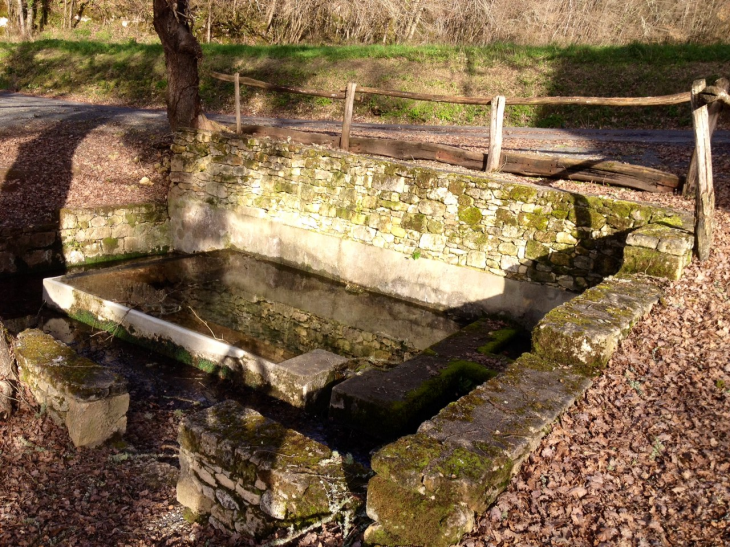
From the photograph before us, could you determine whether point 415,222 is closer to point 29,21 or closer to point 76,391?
point 76,391

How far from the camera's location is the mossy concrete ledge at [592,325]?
472 cm

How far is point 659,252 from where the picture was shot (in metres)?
6.34

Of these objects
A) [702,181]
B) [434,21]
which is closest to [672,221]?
[702,181]

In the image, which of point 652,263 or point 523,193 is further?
point 523,193

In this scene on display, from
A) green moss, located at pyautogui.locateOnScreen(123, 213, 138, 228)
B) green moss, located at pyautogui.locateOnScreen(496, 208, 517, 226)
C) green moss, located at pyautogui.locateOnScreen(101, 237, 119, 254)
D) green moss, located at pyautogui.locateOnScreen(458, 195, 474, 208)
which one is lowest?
green moss, located at pyautogui.locateOnScreen(101, 237, 119, 254)

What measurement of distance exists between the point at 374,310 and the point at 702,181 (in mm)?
4764

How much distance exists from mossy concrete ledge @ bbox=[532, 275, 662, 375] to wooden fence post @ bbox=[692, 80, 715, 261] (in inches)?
41.7

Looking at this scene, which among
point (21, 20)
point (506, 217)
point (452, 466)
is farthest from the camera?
point (21, 20)

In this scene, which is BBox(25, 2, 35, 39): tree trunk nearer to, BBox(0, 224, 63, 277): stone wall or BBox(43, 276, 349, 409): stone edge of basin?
BBox(0, 224, 63, 277): stone wall

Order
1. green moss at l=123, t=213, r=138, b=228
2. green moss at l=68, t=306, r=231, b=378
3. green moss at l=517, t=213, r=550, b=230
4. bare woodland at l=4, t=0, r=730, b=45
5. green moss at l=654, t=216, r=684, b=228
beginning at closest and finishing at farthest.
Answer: green moss at l=654, t=216, r=684, b=228 < green moss at l=68, t=306, r=231, b=378 < green moss at l=517, t=213, r=550, b=230 < green moss at l=123, t=213, r=138, b=228 < bare woodland at l=4, t=0, r=730, b=45

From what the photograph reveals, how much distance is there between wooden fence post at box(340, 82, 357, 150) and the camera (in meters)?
10.4

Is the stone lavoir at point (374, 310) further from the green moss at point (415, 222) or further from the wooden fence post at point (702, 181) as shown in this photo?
the wooden fence post at point (702, 181)

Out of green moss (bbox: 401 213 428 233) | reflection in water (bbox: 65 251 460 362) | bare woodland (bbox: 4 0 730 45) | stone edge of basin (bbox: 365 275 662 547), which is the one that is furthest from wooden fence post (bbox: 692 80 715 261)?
bare woodland (bbox: 4 0 730 45)

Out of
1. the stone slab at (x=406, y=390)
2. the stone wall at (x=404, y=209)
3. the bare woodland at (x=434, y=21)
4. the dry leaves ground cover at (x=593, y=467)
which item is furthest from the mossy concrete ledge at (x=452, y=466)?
the bare woodland at (x=434, y=21)
